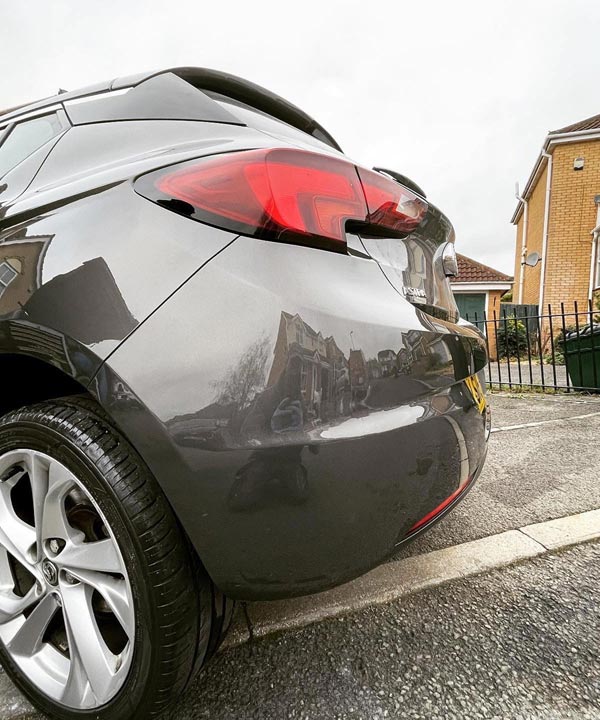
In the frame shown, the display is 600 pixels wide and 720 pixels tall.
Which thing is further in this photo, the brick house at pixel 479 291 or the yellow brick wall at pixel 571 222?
the brick house at pixel 479 291

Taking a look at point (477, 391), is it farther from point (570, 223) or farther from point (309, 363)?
point (570, 223)

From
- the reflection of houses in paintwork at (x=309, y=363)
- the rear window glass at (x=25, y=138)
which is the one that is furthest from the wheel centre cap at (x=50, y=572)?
the rear window glass at (x=25, y=138)

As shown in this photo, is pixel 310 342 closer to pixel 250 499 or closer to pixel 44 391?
pixel 250 499

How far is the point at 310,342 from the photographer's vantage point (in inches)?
34.8

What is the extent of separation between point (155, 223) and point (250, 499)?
0.64 meters

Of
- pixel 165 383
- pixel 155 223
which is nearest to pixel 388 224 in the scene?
pixel 155 223

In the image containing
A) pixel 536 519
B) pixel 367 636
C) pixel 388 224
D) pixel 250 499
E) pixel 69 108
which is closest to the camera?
pixel 250 499

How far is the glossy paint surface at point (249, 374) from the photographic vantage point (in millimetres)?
862

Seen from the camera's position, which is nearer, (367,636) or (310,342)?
(310,342)

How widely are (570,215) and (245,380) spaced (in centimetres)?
1662

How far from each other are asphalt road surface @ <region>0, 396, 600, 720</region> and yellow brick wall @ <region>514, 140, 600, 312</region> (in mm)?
14769

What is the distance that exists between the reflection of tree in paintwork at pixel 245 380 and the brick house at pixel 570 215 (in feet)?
49.8

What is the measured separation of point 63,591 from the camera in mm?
1097

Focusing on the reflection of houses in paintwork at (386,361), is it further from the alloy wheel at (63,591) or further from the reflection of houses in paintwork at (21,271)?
the reflection of houses in paintwork at (21,271)
